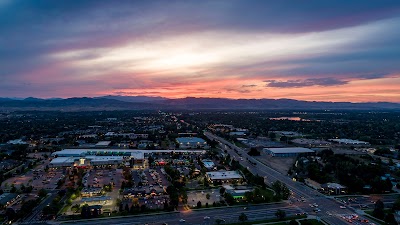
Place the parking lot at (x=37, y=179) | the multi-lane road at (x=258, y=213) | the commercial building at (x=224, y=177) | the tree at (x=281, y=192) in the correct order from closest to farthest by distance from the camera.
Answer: the multi-lane road at (x=258, y=213) → the tree at (x=281, y=192) → the parking lot at (x=37, y=179) → the commercial building at (x=224, y=177)

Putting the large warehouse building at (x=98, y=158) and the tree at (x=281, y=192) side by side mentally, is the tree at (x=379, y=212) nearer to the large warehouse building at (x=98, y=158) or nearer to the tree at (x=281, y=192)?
the tree at (x=281, y=192)

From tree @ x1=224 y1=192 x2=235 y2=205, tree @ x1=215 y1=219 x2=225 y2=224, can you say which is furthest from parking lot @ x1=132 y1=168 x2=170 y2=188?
tree @ x1=215 y1=219 x2=225 y2=224

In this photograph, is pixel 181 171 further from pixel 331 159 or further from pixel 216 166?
pixel 331 159

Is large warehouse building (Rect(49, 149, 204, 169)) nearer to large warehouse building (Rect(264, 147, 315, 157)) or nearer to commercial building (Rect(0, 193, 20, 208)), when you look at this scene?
commercial building (Rect(0, 193, 20, 208))

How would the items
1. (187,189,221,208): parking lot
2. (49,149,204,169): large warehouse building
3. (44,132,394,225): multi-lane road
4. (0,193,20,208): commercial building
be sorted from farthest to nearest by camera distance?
(49,149,204,169): large warehouse building, (187,189,221,208): parking lot, (0,193,20,208): commercial building, (44,132,394,225): multi-lane road

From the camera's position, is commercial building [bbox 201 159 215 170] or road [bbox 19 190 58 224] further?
commercial building [bbox 201 159 215 170]

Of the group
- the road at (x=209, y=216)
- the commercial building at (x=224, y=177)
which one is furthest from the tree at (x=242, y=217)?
the commercial building at (x=224, y=177)

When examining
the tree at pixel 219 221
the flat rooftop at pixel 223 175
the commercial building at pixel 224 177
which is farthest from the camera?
the flat rooftop at pixel 223 175

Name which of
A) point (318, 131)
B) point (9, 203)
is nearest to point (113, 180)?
point (9, 203)

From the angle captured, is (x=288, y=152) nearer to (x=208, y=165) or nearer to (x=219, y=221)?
(x=208, y=165)

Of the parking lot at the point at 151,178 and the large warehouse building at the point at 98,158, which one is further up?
the large warehouse building at the point at 98,158
